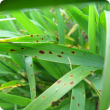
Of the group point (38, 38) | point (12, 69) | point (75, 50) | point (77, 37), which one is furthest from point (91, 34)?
point (12, 69)

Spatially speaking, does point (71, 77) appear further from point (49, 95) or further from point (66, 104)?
point (66, 104)

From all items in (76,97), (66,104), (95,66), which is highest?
(95,66)

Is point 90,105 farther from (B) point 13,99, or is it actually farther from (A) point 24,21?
(A) point 24,21

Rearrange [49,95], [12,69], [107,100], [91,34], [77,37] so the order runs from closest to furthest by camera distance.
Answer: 1. [107,100]
2. [49,95]
3. [91,34]
4. [12,69]
5. [77,37]

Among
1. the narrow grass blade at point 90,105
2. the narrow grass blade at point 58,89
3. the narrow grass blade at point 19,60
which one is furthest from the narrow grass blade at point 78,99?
the narrow grass blade at point 19,60

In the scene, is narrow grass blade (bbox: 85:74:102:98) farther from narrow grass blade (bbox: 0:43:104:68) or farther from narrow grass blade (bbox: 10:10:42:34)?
narrow grass blade (bbox: 10:10:42:34)

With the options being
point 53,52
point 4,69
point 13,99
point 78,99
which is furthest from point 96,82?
point 4,69

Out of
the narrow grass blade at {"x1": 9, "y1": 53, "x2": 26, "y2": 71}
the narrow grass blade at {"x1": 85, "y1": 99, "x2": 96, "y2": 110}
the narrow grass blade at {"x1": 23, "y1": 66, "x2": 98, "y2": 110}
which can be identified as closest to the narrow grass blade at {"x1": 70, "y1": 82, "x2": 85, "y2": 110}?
the narrow grass blade at {"x1": 23, "y1": 66, "x2": 98, "y2": 110}
